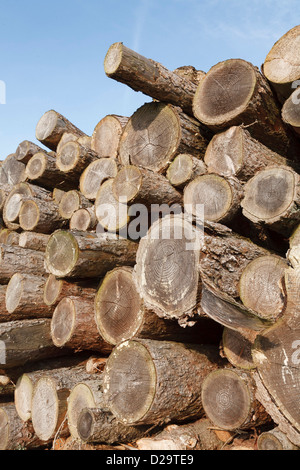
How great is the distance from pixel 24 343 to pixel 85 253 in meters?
1.37

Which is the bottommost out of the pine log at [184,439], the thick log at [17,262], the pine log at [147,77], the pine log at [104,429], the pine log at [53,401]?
the pine log at [53,401]

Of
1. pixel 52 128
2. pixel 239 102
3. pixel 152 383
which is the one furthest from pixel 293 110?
pixel 52 128

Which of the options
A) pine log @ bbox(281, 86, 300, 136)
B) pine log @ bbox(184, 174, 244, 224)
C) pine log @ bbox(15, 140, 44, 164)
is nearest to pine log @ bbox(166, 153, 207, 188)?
pine log @ bbox(184, 174, 244, 224)

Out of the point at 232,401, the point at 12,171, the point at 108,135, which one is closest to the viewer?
the point at 232,401

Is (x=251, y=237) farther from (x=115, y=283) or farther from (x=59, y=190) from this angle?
(x=59, y=190)

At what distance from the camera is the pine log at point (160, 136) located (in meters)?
3.87

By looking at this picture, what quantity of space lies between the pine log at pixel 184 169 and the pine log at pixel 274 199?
541mm

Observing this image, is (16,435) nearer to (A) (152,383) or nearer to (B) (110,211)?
(A) (152,383)

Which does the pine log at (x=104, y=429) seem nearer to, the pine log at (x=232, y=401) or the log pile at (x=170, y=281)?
the log pile at (x=170, y=281)

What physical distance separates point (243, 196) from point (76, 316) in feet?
6.26

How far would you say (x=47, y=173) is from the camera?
5.24 metres

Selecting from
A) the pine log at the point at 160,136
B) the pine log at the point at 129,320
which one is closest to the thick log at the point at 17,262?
the pine log at the point at 129,320

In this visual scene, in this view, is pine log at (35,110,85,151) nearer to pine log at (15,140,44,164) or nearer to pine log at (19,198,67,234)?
pine log at (15,140,44,164)

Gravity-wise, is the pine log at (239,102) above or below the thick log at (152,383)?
above
